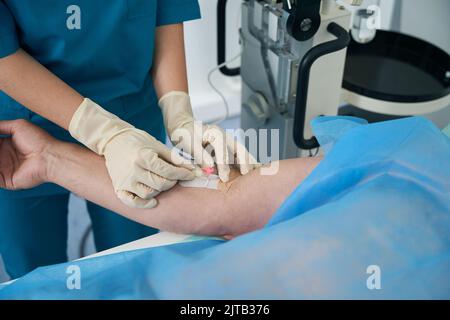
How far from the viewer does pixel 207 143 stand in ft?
3.59

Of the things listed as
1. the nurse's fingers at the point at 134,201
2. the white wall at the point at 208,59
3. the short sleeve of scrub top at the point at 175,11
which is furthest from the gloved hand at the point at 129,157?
the white wall at the point at 208,59

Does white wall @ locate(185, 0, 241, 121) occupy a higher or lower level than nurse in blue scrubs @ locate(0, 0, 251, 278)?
lower

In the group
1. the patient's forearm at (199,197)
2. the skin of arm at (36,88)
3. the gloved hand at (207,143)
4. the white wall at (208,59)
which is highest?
the skin of arm at (36,88)

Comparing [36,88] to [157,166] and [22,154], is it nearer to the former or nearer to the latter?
[22,154]

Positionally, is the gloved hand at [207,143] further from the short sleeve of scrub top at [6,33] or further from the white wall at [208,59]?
the white wall at [208,59]

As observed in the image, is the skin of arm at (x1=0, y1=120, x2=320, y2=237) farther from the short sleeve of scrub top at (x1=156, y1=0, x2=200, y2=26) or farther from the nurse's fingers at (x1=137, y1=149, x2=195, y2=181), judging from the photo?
the short sleeve of scrub top at (x1=156, y1=0, x2=200, y2=26)

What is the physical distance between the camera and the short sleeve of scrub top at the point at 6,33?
956 millimetres

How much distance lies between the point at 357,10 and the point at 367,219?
3.47ft

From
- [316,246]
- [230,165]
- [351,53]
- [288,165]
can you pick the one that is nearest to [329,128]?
[288,165]

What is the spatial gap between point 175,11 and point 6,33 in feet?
1.36

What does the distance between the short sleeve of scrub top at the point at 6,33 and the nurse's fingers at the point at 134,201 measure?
38cm

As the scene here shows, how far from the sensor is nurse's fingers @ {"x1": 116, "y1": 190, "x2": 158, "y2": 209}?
3.18 feet

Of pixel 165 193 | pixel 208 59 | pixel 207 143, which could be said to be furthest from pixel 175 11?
pixel 208 59

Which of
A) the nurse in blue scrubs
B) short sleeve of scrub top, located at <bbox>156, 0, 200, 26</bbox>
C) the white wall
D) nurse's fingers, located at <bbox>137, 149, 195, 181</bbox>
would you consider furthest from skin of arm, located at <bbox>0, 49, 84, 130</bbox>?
the white wall
